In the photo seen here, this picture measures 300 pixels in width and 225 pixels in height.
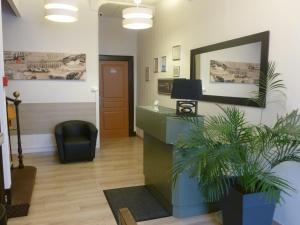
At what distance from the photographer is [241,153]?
213cm

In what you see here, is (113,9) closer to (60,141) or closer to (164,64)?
(164,64)

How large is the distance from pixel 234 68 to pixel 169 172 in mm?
1488

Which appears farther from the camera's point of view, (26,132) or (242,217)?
(26,132)

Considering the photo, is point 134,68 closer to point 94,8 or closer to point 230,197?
point 94,8

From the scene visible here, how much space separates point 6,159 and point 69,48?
289 cm

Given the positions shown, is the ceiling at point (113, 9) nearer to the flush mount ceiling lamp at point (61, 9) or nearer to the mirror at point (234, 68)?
the flush mount ceiling lamp at point (61, 9)

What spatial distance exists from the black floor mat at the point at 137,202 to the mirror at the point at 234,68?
1537 mm

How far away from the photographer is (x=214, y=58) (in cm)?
358

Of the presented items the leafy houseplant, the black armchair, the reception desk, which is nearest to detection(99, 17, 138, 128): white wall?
the black armchair

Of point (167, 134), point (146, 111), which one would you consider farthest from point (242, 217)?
point (146, 111)

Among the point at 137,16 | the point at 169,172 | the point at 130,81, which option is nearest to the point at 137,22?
the point at 137,16

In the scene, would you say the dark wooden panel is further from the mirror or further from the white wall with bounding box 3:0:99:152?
the white wall with bounding box 3:0:99:152

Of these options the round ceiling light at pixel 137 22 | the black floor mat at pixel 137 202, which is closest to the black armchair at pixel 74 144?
the black floor mat at pixel 137 202

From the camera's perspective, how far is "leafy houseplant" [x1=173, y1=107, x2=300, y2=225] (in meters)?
2.04
